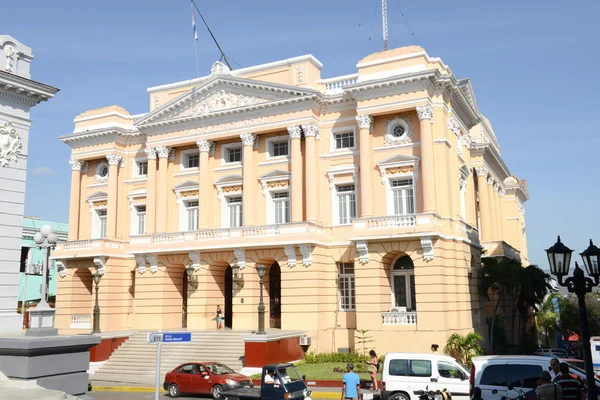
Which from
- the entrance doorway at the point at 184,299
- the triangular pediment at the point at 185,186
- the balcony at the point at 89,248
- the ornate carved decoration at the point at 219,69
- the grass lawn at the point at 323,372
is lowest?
the grass lawn at the point at 323,372

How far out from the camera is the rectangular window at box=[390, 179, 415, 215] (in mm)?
32812

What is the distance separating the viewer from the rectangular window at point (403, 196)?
32812 mm

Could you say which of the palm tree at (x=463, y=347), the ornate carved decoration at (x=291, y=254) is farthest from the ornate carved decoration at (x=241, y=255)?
the palm tree at (x=463, y=347)

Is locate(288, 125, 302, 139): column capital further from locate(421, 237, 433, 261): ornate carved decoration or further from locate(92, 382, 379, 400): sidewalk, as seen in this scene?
locate(92, 382, 379, 400): sidewalk

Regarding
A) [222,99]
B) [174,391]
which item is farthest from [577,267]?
[222,99]

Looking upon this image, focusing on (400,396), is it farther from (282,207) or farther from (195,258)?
(195,258)

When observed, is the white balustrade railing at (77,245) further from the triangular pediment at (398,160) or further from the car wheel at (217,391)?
the triangular pediment at (398,160)

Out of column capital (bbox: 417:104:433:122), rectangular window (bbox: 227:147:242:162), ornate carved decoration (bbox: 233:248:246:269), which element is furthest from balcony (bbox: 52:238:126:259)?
column capital (bbox: 417:104:433:122)

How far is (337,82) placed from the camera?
35594 mm

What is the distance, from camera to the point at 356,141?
1356 inches

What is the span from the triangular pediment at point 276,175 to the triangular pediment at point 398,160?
5.85 metres

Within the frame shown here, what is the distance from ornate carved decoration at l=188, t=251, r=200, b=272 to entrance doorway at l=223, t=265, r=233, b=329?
7.67 ft

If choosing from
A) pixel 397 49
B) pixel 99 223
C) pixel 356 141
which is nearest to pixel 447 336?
pixel 356 141

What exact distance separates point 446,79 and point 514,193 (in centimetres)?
2839
